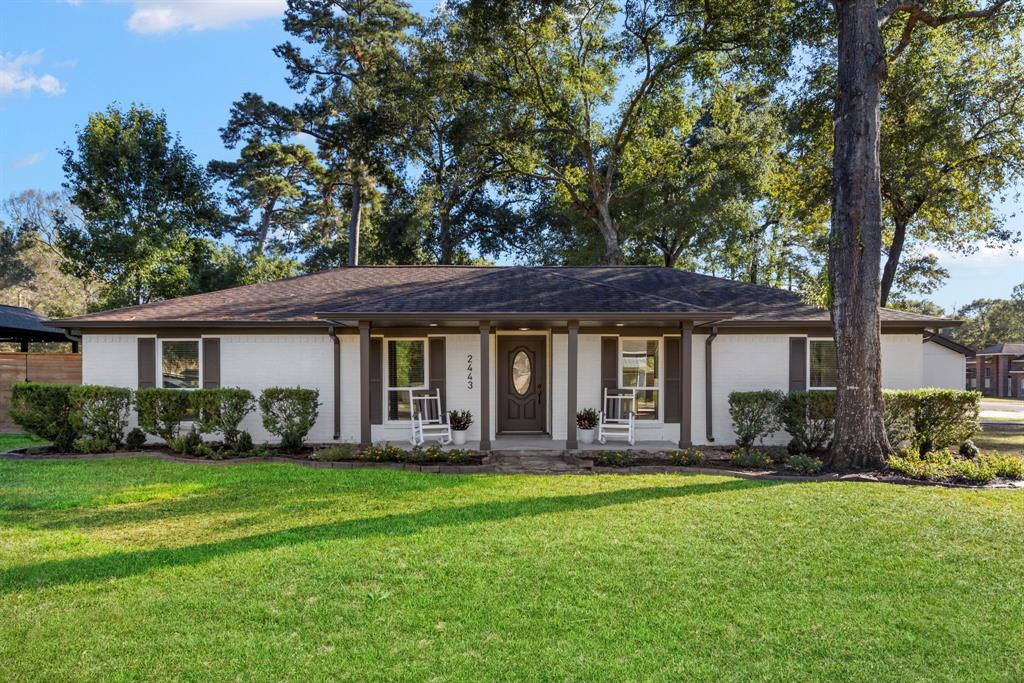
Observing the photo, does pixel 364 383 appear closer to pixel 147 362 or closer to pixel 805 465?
pixel 147 362

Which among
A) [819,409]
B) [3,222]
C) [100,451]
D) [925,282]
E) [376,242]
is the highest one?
[3,222]

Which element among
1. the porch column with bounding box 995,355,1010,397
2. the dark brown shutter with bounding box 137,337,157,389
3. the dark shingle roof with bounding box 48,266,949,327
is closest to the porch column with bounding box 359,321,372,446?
the dark shingle roof with bounding box 48,266,949,327

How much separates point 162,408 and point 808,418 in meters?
11.0

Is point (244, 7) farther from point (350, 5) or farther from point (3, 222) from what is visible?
point (3, 222)

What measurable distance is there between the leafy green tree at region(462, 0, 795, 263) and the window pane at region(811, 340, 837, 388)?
9.05 meters

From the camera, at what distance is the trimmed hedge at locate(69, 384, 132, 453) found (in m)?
9.89

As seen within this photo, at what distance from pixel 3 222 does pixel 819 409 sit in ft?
129

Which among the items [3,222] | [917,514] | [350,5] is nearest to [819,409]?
[917,514]

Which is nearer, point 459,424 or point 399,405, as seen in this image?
point 459,424

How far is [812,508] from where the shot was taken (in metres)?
6.01

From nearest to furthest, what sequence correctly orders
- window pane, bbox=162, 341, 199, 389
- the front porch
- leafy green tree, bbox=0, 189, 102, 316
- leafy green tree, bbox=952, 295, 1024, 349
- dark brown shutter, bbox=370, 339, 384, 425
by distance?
the front porch, window pane, bbox=162, 341, 199, 389, dark brown shutter, bbox=370, 339, 384, 425, leafy green tree, bbox=0, 189, 102, 316, leafy green tree, bbox=952, 295, 1024, 349

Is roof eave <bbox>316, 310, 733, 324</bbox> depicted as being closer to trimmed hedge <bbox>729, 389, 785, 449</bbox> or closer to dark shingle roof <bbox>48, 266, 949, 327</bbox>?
dark shingle roof <bbox>48, 266, 949, 327</bbox>

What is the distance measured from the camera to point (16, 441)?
1143 centimetres

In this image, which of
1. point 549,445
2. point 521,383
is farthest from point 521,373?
point 549,445
